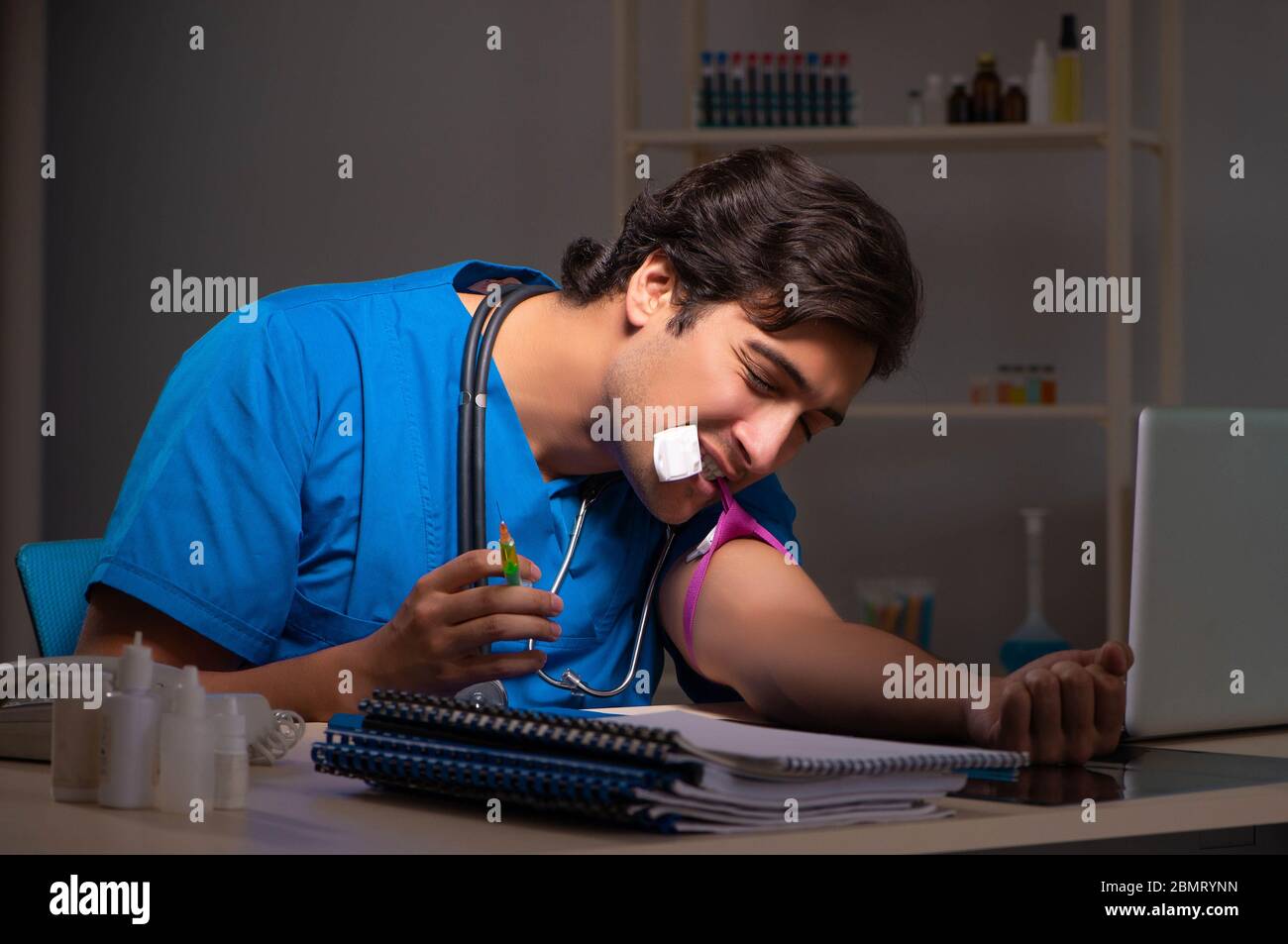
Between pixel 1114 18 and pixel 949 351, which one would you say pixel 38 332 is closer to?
pixel 949 351

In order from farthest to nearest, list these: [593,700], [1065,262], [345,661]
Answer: [1065,262] → [593,700] → [345,661]

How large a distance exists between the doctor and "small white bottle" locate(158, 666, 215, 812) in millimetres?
310

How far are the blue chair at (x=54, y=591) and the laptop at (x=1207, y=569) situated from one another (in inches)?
40.8

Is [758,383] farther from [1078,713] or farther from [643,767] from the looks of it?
[643,767]

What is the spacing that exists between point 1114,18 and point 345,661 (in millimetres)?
2252

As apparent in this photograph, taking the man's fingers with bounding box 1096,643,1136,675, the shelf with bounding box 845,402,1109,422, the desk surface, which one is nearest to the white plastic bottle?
the shelf with bounding box 845,402,1109,422

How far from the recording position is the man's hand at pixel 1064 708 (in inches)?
41.1

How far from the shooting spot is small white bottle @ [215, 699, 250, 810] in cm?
83

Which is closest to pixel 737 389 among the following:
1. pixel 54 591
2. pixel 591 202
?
pixel 54 591

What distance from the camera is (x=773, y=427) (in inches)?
51.8

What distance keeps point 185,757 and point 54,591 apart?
0.77m

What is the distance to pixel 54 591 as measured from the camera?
4.97 ft
